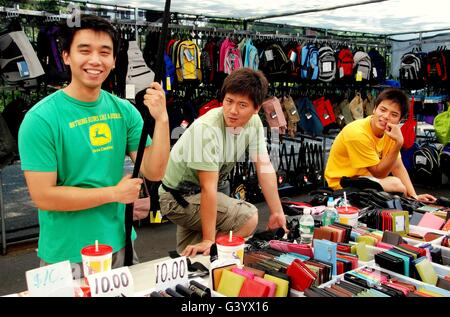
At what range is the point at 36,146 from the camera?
4.84 ft

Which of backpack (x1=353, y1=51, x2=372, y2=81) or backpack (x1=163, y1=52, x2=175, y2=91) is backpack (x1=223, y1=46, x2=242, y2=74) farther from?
backpack (x1=353, y1=51, x2=372, y2=81)

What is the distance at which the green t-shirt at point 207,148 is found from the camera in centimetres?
206

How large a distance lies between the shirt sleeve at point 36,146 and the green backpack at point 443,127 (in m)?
5.99

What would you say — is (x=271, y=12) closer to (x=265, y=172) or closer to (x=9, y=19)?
(x=9, y=19)

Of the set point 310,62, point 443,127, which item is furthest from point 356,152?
point 443,127

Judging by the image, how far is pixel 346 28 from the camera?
6.77 metres

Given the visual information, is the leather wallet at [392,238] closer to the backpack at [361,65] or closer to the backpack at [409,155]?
the backpack at [361,65]

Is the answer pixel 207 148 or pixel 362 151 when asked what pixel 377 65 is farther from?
pixel 207 148

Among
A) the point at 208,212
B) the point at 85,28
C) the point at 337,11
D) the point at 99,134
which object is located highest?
the point at 337,11

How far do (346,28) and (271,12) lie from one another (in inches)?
77.1

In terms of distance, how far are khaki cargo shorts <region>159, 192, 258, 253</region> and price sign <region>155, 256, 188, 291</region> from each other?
0.87m

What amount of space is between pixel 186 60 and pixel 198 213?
112 inches

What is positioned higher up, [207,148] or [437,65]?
[437,65]
